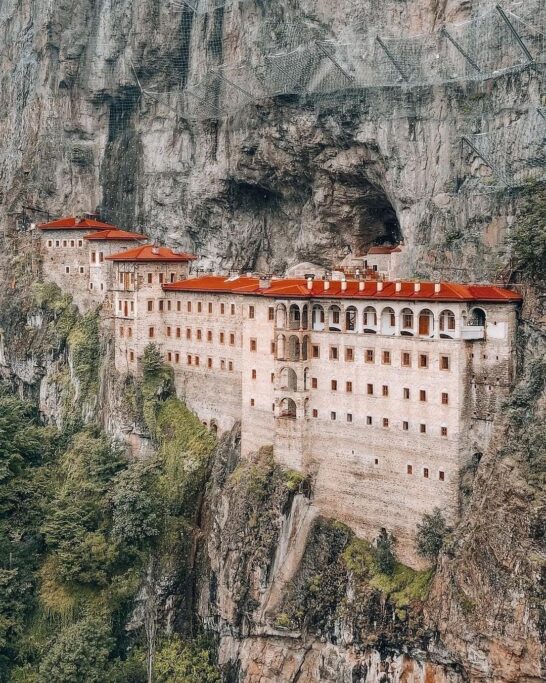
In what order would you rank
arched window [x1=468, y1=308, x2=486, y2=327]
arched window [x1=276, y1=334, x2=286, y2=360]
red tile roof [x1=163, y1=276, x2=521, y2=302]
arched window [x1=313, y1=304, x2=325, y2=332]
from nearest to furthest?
red tile roof [x1=163, y1=276, x2=521, y2=302] → arched window [x1=468, y1=308, x2=486, y2=327] → arched window [x1=313, y1=304, x2=325, y2=332] → arched window [x1=276, y1=334, x2=286, y2=360]

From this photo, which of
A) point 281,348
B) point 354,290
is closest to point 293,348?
point 281,348

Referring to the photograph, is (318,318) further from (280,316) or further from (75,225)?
(75,225)

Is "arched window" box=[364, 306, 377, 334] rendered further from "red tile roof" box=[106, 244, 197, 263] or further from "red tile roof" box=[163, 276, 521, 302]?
"red tile roof" box=[106, 244, 197, 263]

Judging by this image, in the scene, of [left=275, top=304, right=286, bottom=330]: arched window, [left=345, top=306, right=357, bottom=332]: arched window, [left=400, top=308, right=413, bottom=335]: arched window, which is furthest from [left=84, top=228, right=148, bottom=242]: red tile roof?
[left=400, top=308, right=413, bottom=335]: arched window

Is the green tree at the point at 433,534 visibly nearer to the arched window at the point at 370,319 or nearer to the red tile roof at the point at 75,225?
the arched window at the point at 370,319

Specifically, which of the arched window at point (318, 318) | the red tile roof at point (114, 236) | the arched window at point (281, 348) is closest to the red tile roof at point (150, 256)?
the red tile roof at point (114, 236)

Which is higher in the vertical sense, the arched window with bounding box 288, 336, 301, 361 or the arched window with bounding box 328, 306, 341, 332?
the arched window with bounding box 328, 306, 341, 332

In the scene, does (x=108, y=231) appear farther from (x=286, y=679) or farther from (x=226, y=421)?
(x=286, y=679)

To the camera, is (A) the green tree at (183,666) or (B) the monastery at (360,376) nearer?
(B) the monastery at (360,376)
